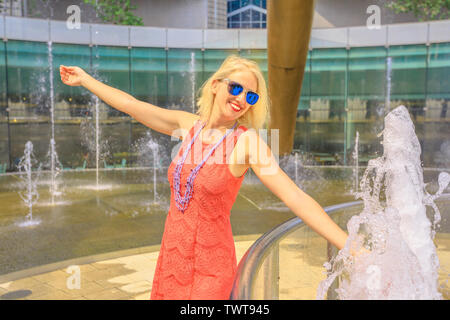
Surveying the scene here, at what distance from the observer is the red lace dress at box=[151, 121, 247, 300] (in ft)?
5.54

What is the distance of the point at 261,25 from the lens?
17.6 meters

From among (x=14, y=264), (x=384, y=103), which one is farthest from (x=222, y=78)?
(x=384, y=103)

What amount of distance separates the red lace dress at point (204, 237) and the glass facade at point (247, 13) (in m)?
16.7

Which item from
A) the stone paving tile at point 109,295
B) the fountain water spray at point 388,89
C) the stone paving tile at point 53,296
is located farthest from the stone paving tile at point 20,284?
the fountain water spray at point 388,89

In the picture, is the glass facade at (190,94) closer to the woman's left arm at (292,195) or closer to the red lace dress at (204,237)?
the red lace dress at (204,237)

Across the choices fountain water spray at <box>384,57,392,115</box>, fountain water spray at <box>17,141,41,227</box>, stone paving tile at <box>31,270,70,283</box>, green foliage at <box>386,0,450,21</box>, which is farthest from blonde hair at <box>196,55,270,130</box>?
green foliage at <box>386,0,450,21</box>

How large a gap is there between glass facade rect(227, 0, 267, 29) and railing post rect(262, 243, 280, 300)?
53.4ft

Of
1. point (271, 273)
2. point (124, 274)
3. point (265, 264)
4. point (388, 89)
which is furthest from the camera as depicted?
point (388, 89)

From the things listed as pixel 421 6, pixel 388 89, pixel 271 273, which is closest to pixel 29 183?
pixel 271 273

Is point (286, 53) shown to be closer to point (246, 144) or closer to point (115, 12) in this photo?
point (246, 144)

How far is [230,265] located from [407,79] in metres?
15.2

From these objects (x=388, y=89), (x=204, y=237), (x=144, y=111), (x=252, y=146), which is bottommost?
(x=204, y=237)

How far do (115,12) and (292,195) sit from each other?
654 inches

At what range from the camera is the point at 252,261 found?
177cm
